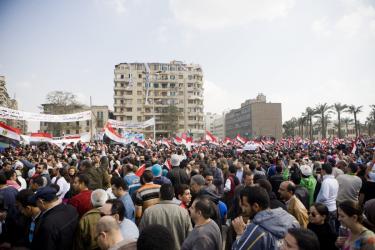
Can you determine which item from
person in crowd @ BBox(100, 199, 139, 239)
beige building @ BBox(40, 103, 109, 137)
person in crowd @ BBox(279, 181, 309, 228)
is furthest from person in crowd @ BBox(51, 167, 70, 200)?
beige building @ BBox(40, 103, 109, 137)

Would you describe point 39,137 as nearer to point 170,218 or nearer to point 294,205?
point 170,218

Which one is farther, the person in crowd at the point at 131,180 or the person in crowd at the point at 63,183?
the person in crowd at the point at 63,183

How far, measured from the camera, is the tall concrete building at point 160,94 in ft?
289

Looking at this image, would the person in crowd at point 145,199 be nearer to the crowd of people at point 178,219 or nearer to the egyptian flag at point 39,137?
the crowd of people at point 178,219

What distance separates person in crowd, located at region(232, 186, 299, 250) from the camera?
2934mm

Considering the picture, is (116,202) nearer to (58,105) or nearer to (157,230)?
(157,230)

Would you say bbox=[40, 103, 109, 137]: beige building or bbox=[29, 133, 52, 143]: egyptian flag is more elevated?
bbox=[40, 103, 109, 137]: beige building

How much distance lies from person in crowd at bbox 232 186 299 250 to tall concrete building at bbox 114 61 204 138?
82.3 meters

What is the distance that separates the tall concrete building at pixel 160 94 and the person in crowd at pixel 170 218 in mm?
81261

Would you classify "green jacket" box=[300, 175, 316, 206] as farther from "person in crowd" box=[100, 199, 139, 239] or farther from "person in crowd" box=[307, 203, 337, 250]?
"person in crowd" box=[100, 199, 139, 239]

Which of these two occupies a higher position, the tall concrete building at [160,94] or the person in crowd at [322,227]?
the tall concrete building at [160,94]

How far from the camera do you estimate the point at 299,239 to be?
7.81 ft

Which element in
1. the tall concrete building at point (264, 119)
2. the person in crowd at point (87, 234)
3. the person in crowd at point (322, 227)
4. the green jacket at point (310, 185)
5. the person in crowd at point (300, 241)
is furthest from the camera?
the tall concrete building at point (264, 119)

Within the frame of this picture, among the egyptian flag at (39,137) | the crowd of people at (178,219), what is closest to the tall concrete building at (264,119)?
the egyptian flag at (39,137)
